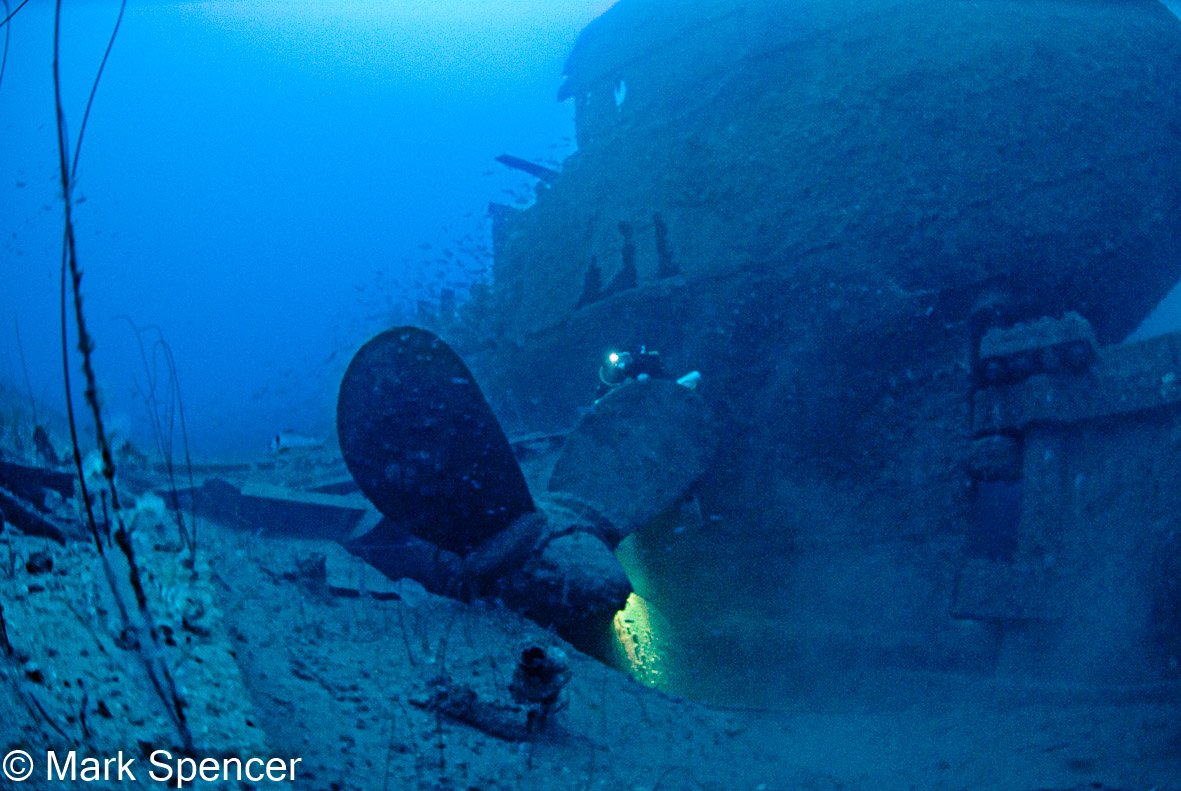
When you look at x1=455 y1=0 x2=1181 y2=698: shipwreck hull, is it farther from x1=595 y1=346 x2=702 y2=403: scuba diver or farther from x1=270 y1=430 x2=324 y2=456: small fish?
x1=270 y1=430 x2=324 y2=456: small fish

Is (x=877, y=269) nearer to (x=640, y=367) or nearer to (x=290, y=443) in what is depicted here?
(x=640, y=367)

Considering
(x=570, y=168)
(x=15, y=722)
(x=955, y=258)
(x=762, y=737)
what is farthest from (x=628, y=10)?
(x=15, y=722)

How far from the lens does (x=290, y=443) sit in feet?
47.9

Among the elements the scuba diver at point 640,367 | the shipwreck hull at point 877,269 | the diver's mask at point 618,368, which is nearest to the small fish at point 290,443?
the shipwreck hull at point 877,269

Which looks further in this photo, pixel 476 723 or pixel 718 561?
pixel 718 561

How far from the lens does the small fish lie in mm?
13078

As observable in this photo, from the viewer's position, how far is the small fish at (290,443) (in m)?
13.1

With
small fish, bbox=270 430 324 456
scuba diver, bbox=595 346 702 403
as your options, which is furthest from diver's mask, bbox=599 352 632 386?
small fish, bbox=270 430 324 456

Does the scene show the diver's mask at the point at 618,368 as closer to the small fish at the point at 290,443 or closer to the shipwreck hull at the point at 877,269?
the shipwreck hull at the point at 877,269

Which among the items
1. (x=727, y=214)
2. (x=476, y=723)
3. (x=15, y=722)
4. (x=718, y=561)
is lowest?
(x=476, y=723)

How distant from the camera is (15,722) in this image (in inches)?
57.1

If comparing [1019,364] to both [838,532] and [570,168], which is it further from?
[570,168]

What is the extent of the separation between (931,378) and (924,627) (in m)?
2.43

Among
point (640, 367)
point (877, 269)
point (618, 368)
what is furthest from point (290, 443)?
point (877, 269)
